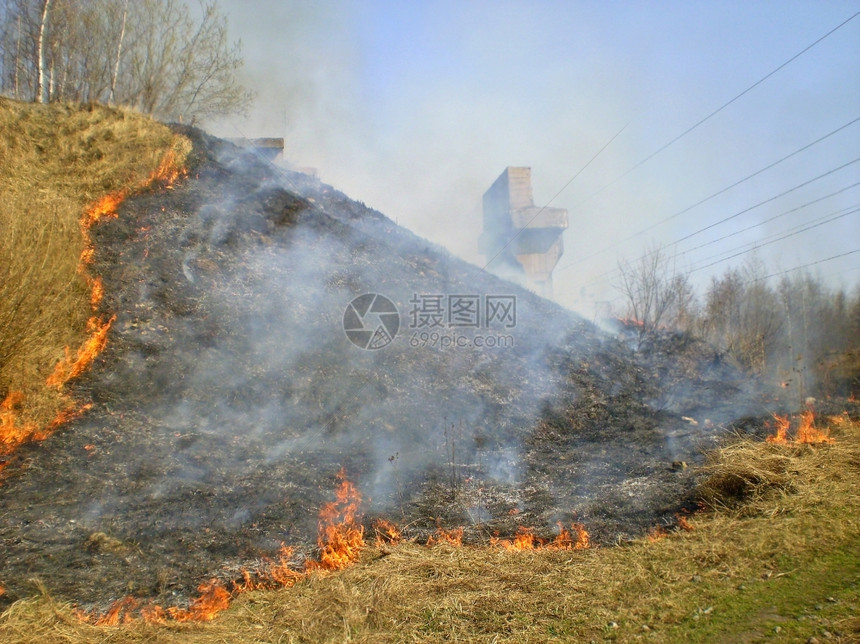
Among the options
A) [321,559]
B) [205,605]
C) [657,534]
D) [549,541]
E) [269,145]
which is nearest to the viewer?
[205,605]

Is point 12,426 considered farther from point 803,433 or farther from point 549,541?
point 803,433

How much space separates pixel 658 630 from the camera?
3.85 metres

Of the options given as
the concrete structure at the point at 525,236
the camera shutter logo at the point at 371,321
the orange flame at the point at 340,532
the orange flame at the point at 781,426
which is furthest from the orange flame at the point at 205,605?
the concrete structure at the point at 525,236

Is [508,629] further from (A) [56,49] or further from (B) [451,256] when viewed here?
(A) [56,49]

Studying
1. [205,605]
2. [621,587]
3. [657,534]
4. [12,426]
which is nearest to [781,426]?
[657,534]

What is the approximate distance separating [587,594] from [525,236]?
Result: 21.9 m

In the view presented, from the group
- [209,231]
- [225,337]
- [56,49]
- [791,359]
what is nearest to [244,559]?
[225,337]

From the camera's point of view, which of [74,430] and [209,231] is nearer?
[74,430]

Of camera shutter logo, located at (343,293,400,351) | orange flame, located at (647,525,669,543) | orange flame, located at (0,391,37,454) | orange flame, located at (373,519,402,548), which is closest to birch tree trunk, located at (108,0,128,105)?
camera shutter logo, located at (343,293,400,351)

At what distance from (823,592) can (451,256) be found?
1186cm

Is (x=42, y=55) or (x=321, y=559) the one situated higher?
(x=42, y=55)

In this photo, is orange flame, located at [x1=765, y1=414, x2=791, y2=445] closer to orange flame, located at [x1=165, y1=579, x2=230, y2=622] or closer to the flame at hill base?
the flame at hill base

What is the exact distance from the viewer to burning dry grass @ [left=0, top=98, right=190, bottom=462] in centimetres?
761

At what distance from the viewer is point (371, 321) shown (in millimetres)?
11867
